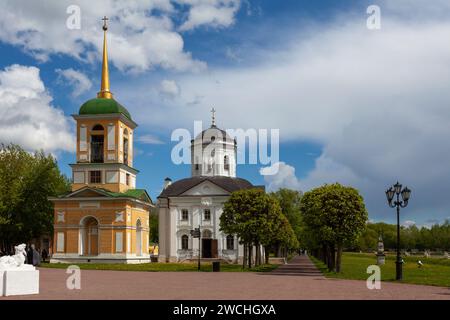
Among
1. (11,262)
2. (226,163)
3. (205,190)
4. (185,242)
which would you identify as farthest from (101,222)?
(11,262)

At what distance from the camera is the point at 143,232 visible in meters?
60.0

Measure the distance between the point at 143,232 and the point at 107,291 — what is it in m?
39.4

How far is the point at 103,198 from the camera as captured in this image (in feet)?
179

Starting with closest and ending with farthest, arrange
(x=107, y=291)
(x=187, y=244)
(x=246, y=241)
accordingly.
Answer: (x=107, y=291) < (x=246, y=241) < (x=187, y=244)

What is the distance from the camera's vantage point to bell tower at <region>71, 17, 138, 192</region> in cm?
5684

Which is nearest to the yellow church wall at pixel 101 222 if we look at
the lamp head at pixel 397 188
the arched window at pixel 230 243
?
the arched window at pixel 230 243

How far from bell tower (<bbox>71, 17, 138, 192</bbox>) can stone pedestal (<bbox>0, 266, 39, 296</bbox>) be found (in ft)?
123

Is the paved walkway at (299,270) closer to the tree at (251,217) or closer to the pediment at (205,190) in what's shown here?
the tree at (251,217)

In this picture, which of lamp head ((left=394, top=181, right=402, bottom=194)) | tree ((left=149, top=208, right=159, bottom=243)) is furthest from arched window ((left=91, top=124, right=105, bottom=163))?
tree ((left=149, top=208, right=159, bottom=243))

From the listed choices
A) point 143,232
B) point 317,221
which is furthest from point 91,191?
point 317,221

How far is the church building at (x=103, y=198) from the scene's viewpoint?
5447 cm

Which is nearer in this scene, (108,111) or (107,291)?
(107,291)
